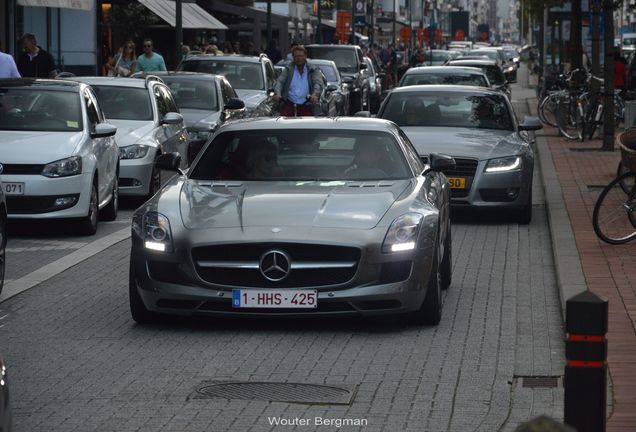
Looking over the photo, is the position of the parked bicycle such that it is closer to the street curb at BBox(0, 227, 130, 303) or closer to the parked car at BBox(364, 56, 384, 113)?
the street curb at BBox(0, 227, 130, 303)

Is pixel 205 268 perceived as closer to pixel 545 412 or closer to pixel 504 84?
pixel 545 412

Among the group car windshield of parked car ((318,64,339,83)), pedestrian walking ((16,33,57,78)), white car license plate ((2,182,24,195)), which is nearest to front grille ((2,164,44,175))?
white car license plate ((2,182,24,195))

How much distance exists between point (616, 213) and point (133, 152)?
20.8 feet

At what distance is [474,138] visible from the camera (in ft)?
55.3

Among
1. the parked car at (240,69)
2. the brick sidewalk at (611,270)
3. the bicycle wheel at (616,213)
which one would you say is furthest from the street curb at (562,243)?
the parked car at (240,69)

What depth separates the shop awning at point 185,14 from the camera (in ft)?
138

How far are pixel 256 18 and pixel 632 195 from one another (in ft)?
160

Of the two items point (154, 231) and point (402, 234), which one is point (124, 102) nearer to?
point (154, 231)

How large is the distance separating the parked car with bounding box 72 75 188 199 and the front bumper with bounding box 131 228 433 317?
8413mm

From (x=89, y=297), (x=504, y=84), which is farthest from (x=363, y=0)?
(x=89, y=297)

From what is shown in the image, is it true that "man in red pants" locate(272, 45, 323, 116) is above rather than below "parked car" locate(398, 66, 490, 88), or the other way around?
below

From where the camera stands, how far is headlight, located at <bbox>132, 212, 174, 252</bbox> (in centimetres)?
943

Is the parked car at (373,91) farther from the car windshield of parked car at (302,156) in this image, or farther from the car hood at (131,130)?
the car windshield of parked car at (302,156)

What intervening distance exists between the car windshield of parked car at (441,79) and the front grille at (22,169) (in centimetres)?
1280
